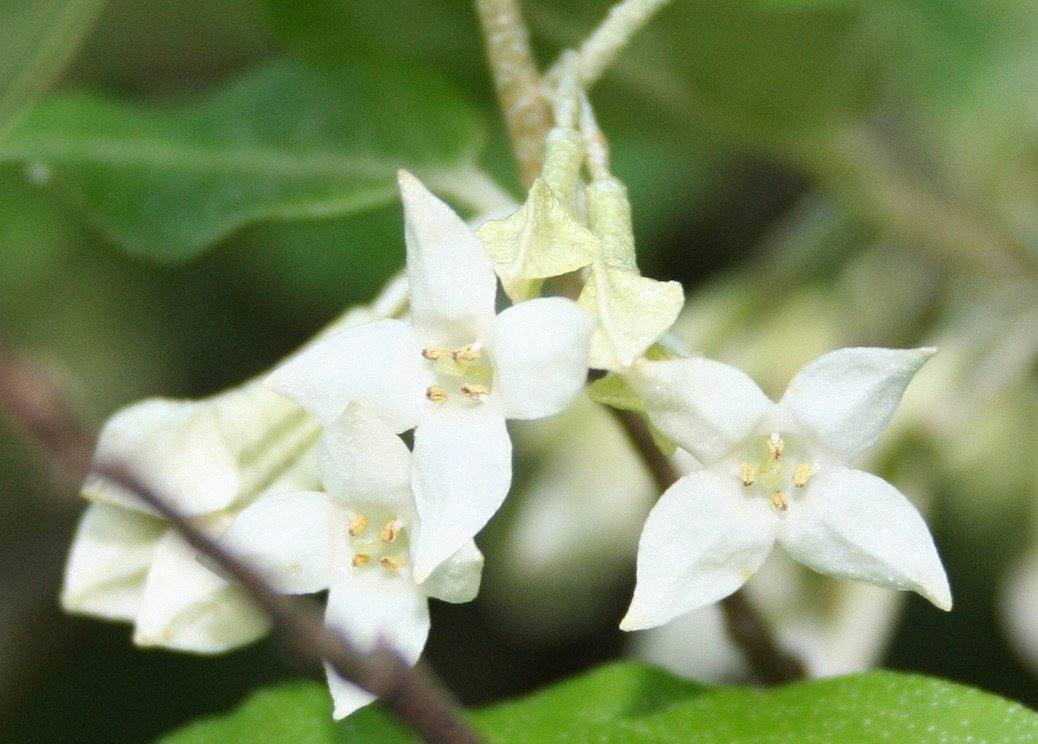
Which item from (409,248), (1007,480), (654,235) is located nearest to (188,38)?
(654,235)

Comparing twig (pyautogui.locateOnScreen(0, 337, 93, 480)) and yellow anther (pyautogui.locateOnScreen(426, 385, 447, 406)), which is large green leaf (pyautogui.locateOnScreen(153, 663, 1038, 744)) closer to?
yellow anther (pyautogui.locateOnScreen(426, 385, 447, 406))

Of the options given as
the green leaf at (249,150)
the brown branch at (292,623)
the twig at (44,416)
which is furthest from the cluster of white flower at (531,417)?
the green leaf at (249,150)

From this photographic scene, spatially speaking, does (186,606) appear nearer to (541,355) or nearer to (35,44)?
(541,355)

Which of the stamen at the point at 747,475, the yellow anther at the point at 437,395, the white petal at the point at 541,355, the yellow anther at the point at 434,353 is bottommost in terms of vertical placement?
the stamen at the point at 747,475

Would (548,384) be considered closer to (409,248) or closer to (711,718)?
(409,248)

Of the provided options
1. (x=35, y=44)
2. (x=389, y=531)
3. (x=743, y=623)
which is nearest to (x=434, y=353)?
(x=389, y=531)

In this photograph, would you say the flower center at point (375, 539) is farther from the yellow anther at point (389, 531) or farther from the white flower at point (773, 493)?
the white flower at point (773, 493)

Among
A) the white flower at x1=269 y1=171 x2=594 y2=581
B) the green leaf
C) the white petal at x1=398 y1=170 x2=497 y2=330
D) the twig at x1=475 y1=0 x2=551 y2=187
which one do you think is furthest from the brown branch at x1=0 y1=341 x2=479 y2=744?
the green leaf
